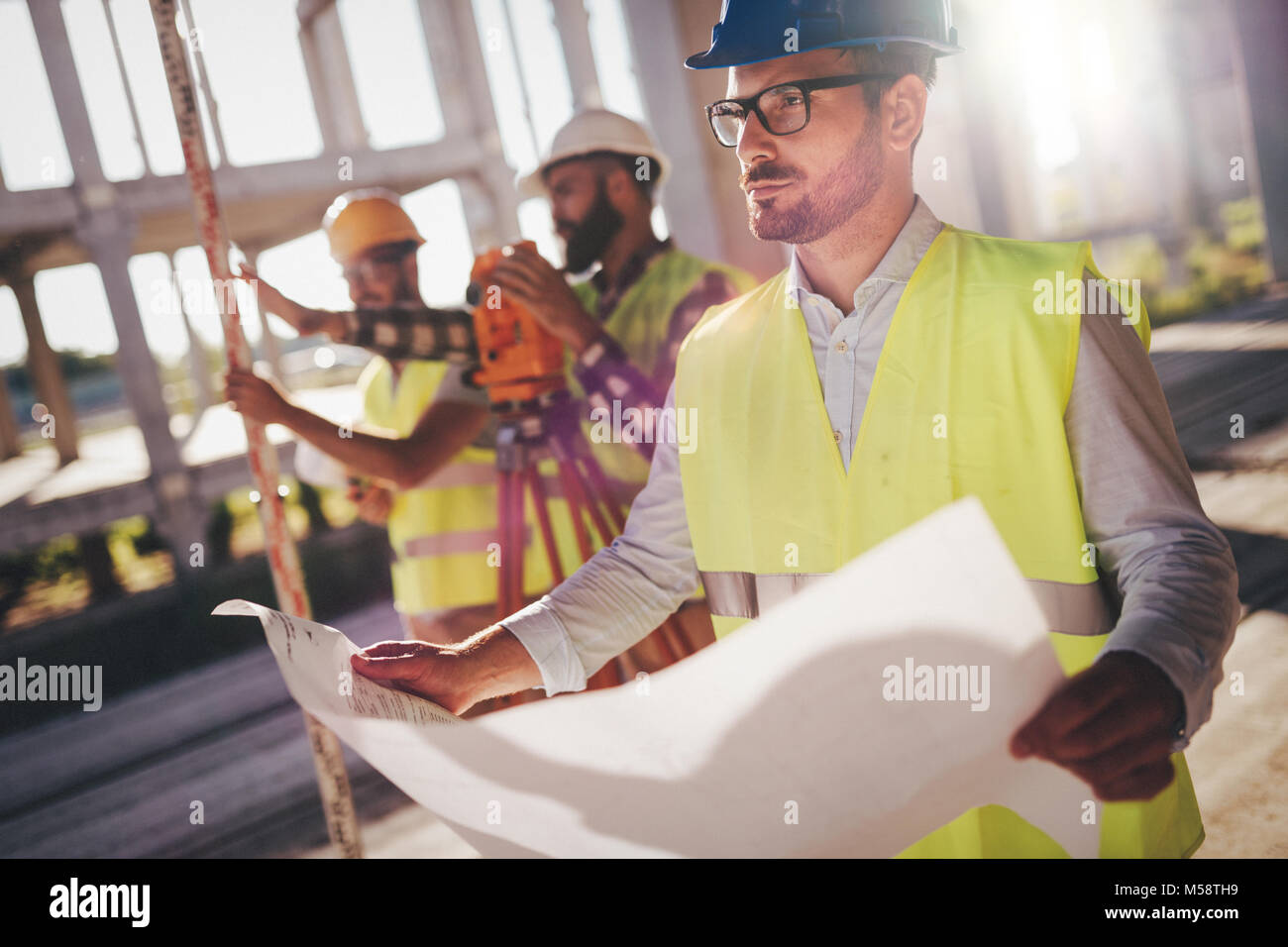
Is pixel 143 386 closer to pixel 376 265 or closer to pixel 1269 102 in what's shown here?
pixel 376 265

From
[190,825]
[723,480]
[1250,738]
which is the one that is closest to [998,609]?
[723,480]

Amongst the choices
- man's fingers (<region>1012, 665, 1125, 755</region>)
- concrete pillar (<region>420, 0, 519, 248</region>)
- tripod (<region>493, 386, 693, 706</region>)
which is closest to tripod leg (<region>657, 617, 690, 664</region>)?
tripod (<region>493, 386, 693, 706</region>)

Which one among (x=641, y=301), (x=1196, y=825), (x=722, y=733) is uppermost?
(x=641, y=301)

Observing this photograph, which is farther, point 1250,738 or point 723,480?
point 1250,738

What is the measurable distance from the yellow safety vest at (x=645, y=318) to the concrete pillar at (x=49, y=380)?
1283cm

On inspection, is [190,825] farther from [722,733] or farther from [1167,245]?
[1167,245]

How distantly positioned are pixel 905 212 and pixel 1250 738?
6.85ft

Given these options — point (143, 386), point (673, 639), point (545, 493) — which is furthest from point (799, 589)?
point (143, 386)

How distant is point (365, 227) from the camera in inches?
106

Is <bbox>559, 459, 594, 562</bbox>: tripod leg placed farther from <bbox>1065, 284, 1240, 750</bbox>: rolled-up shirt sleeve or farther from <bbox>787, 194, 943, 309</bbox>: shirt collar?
<bbox>1065, 284, 1240, 750</bbox>: rolled-up shirt sleeve

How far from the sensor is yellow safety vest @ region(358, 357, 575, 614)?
2693mm

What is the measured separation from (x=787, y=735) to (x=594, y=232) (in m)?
1.98

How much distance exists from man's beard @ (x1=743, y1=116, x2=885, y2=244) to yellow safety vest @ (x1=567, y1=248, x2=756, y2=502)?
1.12 meters
